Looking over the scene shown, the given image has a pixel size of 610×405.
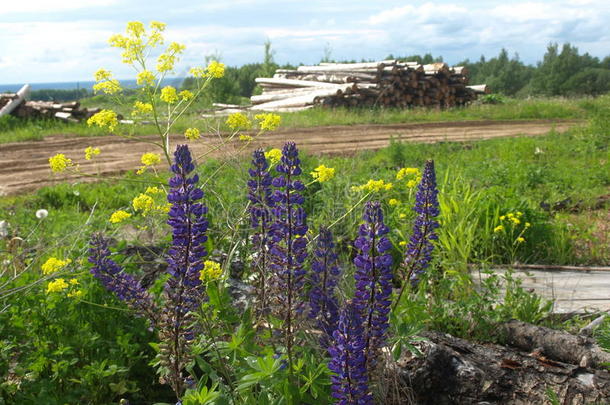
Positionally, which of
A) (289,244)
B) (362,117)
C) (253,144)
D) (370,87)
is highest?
(370,87)

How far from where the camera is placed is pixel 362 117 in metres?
18.9

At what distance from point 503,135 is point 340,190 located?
1026 centimetres

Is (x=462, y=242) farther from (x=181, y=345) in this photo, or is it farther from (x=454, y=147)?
(x=454, y=147)

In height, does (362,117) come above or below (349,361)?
below

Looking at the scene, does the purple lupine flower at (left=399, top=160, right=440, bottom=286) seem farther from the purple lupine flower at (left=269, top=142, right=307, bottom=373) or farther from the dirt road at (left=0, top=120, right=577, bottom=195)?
the dirt road at (left=0, top=120, right=577, bottom=195)

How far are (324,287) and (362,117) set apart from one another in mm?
16684

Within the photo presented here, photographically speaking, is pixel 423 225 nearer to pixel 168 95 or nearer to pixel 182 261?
pixel 182 261

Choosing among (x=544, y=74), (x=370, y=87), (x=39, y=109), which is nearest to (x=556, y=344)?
(x=39, y=109)

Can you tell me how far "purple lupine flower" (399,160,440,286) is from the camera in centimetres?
307

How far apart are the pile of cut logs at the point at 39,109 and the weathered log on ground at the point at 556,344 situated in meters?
16.4

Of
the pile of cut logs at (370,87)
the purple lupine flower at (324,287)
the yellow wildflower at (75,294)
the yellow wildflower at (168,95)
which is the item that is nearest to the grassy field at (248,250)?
the yellow wildflower at (75,294)

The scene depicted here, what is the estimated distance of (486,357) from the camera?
11.2 feet

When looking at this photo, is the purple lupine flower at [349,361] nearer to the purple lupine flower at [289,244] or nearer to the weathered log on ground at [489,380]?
the purple lupine flower at [289,244]

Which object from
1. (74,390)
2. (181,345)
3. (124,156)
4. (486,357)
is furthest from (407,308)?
(124,156)
